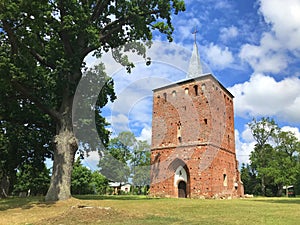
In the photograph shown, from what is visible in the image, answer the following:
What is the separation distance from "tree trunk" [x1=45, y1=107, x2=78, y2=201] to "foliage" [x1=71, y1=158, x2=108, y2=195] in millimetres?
24372

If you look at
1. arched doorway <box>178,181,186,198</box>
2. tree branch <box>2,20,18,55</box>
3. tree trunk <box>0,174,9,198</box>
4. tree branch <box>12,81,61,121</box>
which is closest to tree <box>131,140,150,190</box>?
arched doorway <box>178,181,186,198</box>

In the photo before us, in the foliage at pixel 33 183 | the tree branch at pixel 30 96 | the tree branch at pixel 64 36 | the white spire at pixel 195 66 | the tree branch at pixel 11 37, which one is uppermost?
the white spire at pixel 195 66

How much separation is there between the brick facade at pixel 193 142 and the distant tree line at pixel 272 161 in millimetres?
16249

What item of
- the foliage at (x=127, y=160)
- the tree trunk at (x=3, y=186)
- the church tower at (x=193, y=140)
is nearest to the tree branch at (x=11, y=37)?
the tree trunk at (x=3, y=186)

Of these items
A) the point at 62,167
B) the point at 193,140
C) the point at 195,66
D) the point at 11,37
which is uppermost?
the point at 195,66

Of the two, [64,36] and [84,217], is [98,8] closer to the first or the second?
[64,36]

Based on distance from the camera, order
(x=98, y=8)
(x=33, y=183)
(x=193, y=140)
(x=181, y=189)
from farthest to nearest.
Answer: (x=33, y=183) → (x=181, y=189) → (x=193, y=140) → (x=98, y=8)

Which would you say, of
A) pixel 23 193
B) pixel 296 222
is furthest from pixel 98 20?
pixel 23 193

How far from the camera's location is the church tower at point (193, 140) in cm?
2536

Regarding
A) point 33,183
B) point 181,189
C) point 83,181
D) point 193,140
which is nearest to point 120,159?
point 83,181

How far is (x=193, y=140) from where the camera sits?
86.4 ft

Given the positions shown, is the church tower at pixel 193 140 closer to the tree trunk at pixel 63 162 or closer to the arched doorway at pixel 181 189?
the arched doorway at pixel 181 189

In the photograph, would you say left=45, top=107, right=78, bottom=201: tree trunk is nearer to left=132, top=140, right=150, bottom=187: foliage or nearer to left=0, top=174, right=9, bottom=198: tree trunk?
left=0, top=174, right=9, bottom=198: tree trunk

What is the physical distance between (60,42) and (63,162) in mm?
7005
